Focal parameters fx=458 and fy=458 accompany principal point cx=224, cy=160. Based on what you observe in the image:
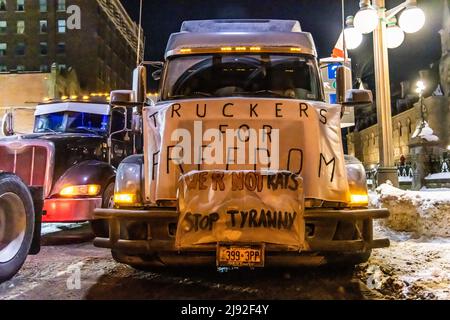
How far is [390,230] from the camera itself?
912 cm

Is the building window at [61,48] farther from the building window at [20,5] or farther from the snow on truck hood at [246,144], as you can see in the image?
the snow on truck hood at [246,144]

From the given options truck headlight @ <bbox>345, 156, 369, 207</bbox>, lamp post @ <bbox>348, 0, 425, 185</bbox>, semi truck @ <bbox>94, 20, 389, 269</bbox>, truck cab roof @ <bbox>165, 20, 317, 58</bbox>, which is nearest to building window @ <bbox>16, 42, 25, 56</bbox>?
lamp post @ <bbox>348, 0, 425, 185</bbox>

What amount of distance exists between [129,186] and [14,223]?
165cm

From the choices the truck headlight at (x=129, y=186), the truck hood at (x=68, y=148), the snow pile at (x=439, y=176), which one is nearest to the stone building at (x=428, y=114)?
the snow pile at (x=439, y=176)

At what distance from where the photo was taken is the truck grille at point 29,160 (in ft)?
26.5

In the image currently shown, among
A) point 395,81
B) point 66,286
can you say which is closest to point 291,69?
point 66,286

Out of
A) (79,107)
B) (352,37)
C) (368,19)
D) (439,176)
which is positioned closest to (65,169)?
(79,107)

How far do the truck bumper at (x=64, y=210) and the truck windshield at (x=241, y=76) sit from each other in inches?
114

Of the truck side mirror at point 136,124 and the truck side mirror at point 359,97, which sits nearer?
the truck side mirror at point 359,97

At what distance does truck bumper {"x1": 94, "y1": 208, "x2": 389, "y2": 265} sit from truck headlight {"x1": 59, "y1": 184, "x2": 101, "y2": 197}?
3409 millimetres

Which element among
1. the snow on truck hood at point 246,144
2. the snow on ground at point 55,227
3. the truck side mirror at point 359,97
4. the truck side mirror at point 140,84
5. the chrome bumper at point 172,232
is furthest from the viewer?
the snow on ground at point 55,227

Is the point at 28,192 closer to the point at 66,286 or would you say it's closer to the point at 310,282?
the point at 66,286

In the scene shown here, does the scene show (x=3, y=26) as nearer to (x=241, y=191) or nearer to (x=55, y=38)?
(x=55, y=38)
